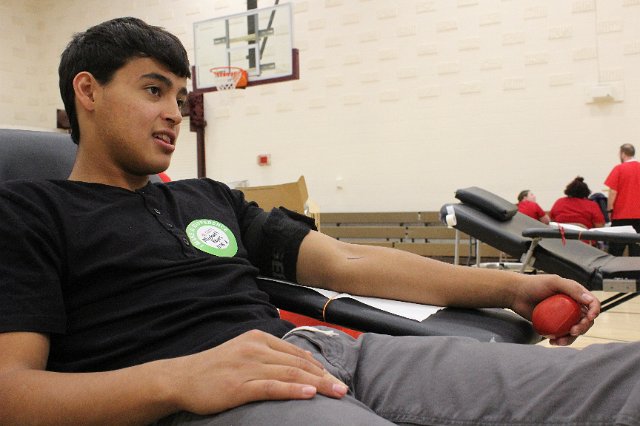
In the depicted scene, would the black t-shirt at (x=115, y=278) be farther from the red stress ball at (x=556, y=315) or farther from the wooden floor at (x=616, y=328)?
the wooden floor at (x=616, y=328)

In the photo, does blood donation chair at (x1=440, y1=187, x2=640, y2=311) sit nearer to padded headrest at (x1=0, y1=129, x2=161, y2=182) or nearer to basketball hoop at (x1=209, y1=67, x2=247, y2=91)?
padded headrest at (x1=0, y1=129, x2=161, y2=182)

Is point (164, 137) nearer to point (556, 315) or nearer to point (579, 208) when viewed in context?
point (556, 315)

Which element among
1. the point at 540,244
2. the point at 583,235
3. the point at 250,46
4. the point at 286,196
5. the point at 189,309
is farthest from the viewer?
the point at 250,46

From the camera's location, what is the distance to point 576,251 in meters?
2.84

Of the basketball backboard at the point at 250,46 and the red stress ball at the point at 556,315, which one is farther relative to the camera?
the basketball backboard at the point at 250,46

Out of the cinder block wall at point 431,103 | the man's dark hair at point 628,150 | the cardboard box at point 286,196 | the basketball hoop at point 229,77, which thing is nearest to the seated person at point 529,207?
the cinder block wall at point 431,103

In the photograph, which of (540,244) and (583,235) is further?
(540,244)

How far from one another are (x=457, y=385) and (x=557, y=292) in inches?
16.5

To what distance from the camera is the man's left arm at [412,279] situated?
1130mm

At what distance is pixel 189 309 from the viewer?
2.93 feet

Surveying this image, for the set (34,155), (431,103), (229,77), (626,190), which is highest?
(229,77)

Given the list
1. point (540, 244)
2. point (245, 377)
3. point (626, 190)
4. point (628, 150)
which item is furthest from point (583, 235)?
point (628, 150)

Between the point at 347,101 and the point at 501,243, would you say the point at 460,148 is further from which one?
the point at 501,243

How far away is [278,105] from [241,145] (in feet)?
2.43
